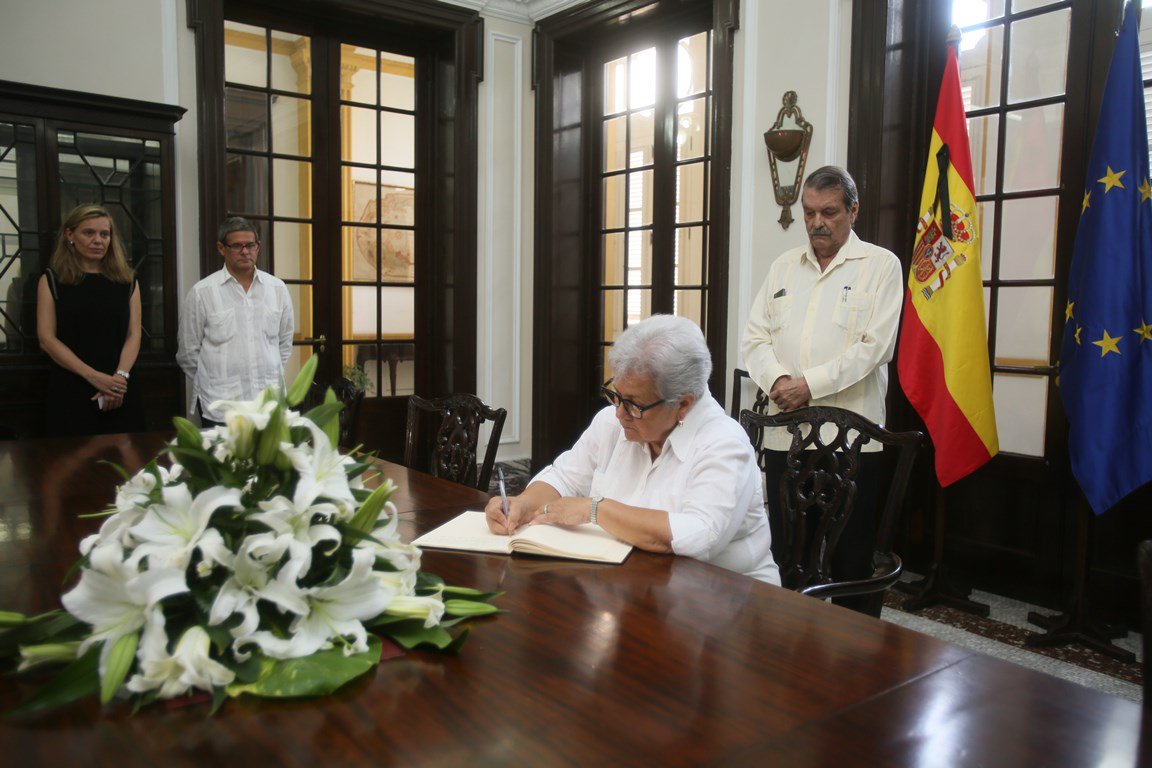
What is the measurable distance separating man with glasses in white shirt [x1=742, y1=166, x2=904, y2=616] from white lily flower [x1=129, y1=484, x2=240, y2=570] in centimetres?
200

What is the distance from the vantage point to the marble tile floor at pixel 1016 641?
2781 mm

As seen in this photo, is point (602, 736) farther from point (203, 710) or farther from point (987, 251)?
point (987, 251)

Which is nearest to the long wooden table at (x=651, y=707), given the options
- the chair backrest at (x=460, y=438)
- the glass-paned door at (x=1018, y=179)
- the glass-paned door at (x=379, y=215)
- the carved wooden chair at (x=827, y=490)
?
the carved wooden chair at (x=827, y=490)

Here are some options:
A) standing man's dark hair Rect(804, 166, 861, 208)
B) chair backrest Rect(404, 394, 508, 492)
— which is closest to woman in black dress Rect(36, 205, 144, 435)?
chair backrest Rect(404, 394, 508, 492)

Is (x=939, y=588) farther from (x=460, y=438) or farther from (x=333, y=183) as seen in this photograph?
(x=333, y=183)

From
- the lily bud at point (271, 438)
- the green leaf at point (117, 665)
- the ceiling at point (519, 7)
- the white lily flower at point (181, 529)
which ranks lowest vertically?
the green leaf at point (117, 665)

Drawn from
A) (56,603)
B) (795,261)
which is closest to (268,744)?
(56,603)

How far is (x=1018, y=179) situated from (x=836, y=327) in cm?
118

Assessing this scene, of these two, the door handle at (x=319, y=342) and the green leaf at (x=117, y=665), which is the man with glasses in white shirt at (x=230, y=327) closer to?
the door handle at (x=319, y=342)

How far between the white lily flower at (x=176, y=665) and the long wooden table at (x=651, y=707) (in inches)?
1.5

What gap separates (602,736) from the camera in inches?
37.4

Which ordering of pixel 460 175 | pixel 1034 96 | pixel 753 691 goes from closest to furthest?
pixel 753 691
pixel 1034 96
pixel 460 175

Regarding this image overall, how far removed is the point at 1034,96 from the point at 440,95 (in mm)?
3533

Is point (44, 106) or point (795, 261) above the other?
point (44, 106)
